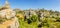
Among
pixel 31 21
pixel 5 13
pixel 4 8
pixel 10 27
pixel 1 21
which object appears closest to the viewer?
pixel 10 27

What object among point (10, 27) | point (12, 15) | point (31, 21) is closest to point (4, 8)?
A: point (12, 15)

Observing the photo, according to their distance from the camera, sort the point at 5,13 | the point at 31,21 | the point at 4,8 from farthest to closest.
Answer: the point at 31,21 → the point at 4,8 → the point at 5,13

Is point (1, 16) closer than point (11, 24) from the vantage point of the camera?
No

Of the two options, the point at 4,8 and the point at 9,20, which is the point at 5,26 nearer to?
the point at 9,20

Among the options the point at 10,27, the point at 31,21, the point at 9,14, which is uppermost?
the point at 9,14

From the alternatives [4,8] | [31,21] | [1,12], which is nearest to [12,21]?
[1,12]

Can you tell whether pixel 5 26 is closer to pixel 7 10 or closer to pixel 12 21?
pixel 12 21

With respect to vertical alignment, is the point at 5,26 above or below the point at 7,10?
below
